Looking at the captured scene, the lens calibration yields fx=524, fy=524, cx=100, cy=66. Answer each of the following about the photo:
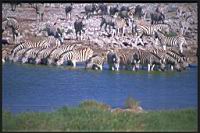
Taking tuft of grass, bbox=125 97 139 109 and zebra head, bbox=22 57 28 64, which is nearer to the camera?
tuft of grass, bbox=125 97 139 109

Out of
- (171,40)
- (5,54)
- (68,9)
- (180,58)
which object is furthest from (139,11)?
(5,54)

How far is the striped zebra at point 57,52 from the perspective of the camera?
770 cm

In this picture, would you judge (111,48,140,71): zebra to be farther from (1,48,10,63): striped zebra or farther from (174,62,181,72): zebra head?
(1,48,10,63): striped zebra

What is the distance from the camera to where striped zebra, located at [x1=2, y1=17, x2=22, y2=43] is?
7.63 meters

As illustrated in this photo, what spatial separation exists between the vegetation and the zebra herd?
59 cm

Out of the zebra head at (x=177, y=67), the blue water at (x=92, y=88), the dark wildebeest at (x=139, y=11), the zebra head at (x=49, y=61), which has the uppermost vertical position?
the dark wildebeest at (x=139, y=11)

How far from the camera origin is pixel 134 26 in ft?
25.3

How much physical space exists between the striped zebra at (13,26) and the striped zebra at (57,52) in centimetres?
55

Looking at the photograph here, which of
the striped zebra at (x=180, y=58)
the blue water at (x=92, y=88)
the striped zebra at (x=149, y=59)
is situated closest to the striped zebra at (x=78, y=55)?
the blue water at (x=92, y=88)

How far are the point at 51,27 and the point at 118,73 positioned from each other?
1198 millimetres

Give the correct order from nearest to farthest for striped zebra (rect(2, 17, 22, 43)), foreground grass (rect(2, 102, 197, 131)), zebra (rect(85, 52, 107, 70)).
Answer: foreground grass (rect(2, 102, 197, 131))
striped zebra (rect(2, 17, 22, 43))
zebra (rect(85, 52, 107, 70))

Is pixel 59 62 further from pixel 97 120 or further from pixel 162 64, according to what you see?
pixel 162 64

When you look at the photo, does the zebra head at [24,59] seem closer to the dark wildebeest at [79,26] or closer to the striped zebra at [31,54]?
the striped zebra at [31,54]

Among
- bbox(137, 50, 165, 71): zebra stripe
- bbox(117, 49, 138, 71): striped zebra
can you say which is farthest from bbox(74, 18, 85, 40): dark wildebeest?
bbox(137, 50, 165, 71): zebra stripe
